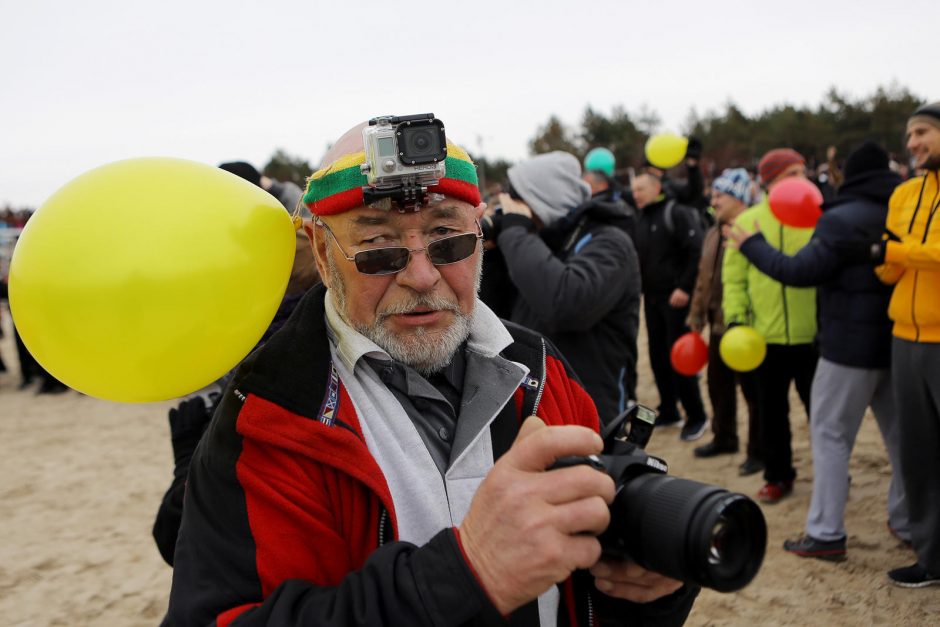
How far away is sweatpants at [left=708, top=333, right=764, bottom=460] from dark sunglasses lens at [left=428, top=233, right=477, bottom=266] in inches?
158

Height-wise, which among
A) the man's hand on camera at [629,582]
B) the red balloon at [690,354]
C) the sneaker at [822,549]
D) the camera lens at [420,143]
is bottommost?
the sneaker at [822,549]

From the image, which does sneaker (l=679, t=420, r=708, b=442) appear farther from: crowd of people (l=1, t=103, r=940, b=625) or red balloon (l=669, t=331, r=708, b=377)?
crowd of people (l=1, t=103, r=940, b=625)

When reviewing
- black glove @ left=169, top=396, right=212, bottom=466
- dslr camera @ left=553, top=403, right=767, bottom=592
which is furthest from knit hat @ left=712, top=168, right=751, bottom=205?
dslr camera @ left=553, top=403, right=767, bottom=592

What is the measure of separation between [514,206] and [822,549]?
2.44m

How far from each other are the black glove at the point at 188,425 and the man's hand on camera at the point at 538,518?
1300mm

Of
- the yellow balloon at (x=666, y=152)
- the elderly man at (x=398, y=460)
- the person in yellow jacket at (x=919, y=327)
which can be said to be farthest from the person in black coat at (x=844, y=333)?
the elderly man at (x=398, y=460)

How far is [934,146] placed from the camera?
9.94ft

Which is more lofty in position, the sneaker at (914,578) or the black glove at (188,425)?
the black glove at (188,425)

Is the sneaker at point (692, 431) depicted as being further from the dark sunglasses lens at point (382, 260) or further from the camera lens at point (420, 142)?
the camera lens at point (420, 142)

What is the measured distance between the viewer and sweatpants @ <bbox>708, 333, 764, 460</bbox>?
506 cm

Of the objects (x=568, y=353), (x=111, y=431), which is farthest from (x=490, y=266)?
(x=111, y=431)

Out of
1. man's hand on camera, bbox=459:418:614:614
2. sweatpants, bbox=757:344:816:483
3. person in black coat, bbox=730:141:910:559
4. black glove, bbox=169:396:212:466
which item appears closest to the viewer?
man's hand on camera, bbox=459:418:614:614

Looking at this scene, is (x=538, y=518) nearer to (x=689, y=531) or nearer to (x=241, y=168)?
(x=689, y=531)

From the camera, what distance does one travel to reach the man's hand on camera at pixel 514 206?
3.45 meters
